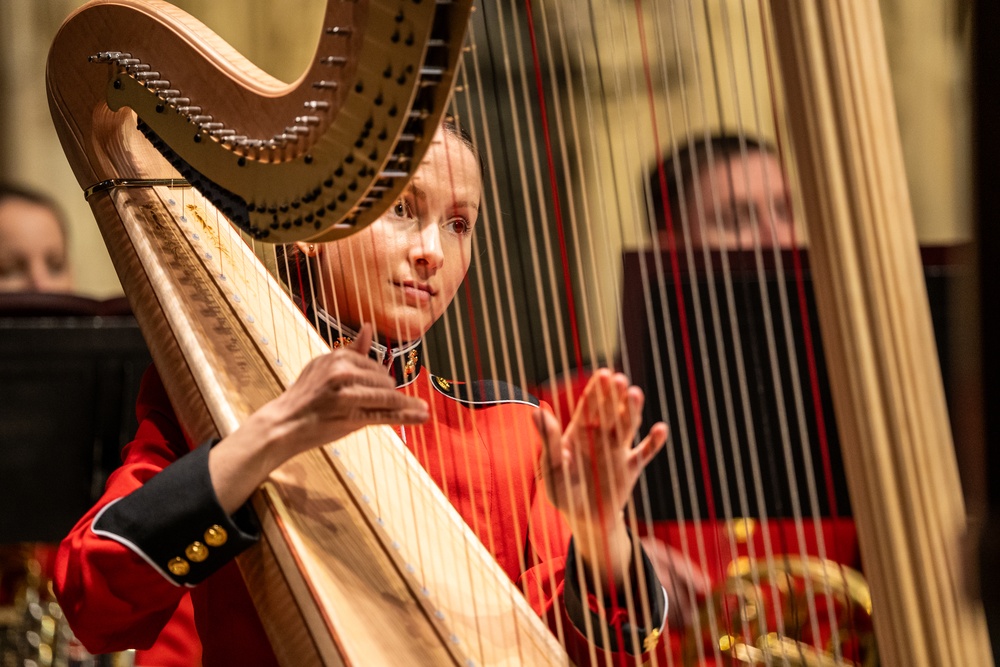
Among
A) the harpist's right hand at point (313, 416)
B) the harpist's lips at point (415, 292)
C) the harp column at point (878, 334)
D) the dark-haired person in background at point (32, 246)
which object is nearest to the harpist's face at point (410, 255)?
the harpist's lips at point (415, 292)

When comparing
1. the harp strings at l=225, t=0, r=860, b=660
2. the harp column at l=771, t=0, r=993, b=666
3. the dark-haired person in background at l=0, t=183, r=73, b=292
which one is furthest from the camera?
the dark-haired person in background at l=0, t=183, r=73, b=292

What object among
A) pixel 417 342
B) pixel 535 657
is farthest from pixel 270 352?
pixel 535 657

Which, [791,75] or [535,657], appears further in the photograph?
[535,657]

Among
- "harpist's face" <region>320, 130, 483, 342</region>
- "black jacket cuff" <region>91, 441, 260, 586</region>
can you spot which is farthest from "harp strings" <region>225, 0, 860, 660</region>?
"black jacket cuff" <region>91, 441, 260, 586</region>

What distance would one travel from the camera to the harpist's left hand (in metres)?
0.79

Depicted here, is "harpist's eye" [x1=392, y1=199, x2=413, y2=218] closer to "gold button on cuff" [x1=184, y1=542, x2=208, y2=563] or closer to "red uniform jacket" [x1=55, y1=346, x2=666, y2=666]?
"red uniform jacket" [x1=55, y1=346, x2=666, y2=666]

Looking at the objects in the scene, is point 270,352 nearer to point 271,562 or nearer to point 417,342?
point 417,342

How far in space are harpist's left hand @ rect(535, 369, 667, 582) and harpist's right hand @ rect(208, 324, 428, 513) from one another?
4.4 inches

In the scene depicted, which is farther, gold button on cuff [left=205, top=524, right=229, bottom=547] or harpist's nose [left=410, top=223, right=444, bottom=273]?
harpist's nose [left=410, top=223, right=444, bottom=273]

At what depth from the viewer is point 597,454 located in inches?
32.3

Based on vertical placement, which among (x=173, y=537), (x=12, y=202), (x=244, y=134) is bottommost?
(x=173, y=537)

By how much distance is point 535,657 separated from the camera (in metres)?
0.85

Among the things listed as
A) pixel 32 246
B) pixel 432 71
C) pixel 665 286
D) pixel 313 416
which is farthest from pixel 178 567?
pixel 32 246

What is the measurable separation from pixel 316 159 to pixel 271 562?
329 millimetres
